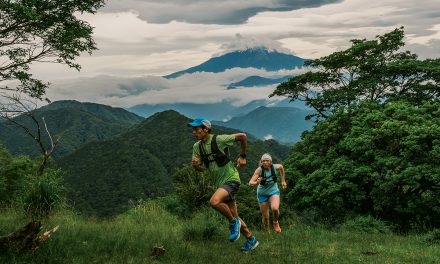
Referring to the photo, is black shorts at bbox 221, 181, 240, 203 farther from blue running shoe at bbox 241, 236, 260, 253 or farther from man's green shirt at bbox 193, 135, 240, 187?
blue running shoe at bbox 241, 236, 260, 253

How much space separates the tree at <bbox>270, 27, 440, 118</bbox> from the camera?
1134 inches

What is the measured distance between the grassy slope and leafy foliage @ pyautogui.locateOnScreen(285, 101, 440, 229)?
904 centimetres

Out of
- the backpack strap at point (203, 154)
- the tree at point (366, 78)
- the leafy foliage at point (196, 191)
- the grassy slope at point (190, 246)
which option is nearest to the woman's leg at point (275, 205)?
the grassy slope at point (190, 246)

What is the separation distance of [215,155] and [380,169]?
14493 millimetres

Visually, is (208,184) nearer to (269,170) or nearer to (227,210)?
(269,170)

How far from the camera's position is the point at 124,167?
165000 millimetres

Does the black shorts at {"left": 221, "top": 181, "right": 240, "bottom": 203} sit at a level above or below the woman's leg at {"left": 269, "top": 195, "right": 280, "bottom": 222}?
above

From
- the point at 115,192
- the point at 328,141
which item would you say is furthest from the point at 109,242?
the point at 115,192

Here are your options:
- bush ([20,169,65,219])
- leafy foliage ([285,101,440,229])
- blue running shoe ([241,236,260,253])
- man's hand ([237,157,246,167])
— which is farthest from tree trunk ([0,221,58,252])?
leafy foliage ([285,101,440,229])

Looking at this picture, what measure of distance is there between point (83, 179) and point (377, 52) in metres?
145

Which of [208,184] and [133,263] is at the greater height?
[133,263]

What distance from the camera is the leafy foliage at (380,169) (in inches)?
714

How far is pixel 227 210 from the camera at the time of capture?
728 centimetres

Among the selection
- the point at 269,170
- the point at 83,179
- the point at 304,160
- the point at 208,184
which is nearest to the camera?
the point at 269,170
